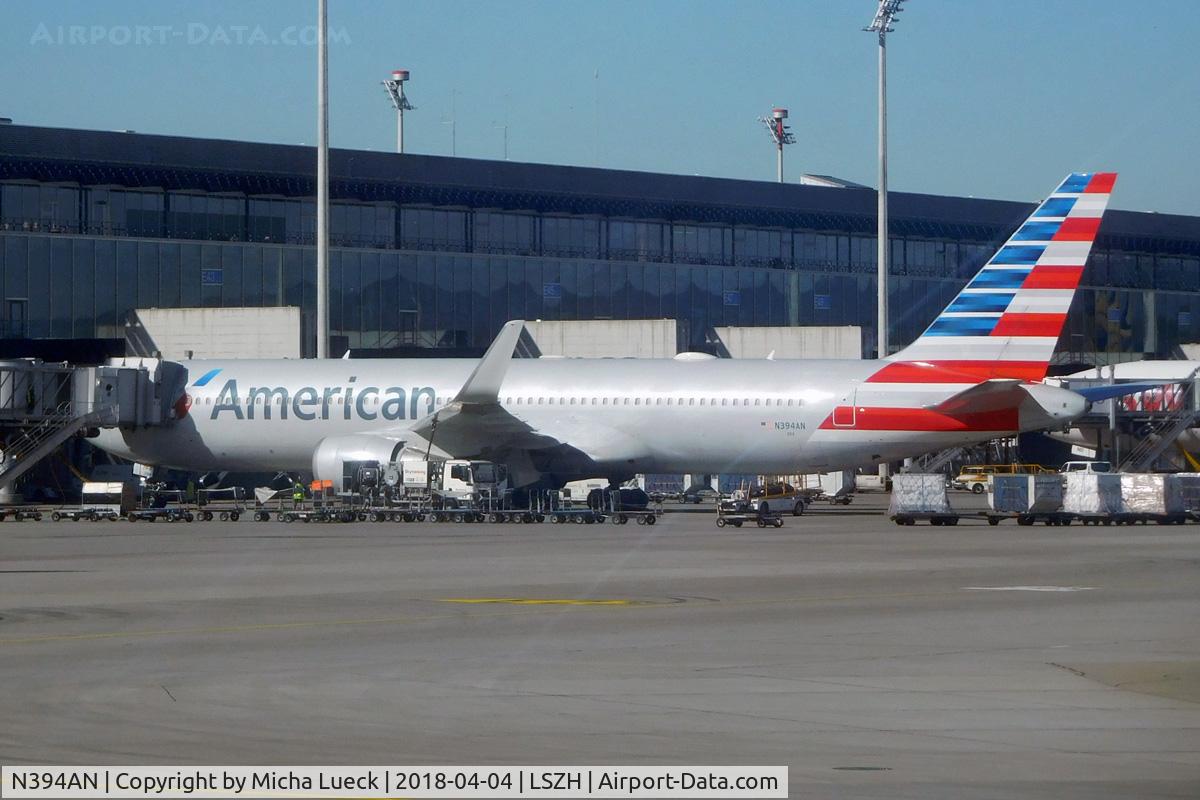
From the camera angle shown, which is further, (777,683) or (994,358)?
(994,358)

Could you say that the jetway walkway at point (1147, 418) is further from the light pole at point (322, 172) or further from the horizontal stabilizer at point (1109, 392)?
the light pole at point (322, 172)

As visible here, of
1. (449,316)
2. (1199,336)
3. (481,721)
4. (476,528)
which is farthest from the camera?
(1199,336)

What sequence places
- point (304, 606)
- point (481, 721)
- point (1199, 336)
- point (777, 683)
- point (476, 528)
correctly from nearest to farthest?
point (481, 721) → point (777, 683) → point (304, 606) → point (476, 528) → point (1199, 336)

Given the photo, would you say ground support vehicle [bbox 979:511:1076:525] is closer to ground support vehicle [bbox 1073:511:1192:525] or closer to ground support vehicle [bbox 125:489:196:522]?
ground support vehicle [bbox 1073:511:1192:525]

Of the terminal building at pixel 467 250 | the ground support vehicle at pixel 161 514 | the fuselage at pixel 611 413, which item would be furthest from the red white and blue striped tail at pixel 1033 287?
the ground support vehicle at pixel 161 514

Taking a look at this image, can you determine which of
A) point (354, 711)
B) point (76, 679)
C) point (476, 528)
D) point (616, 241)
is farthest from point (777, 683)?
point (616, 241)

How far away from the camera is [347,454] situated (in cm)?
4297

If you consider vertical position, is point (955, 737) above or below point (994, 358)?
below

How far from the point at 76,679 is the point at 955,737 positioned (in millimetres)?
7219

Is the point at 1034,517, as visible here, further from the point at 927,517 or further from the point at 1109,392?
the point at 1109,392

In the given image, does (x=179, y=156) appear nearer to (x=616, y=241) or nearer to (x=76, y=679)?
(x=616, y=241)

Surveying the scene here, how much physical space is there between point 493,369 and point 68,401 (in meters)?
14.0

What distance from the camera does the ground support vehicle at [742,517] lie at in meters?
38.9

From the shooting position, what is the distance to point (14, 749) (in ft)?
33.7
